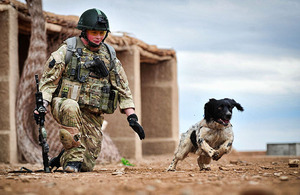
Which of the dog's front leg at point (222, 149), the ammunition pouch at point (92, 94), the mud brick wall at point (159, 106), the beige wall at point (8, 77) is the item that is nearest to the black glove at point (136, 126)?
the ammunition pouch at point (92, 94)

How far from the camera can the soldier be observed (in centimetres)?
609

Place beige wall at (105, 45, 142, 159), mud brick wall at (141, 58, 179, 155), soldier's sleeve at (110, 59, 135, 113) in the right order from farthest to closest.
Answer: mud brick wall at (141, 58, 179, 155)
beige wall at (105, 45, 142, 159)
soldier's sleeve at (110, 59, 135, 113)

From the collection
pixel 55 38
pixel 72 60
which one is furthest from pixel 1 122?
pixel 72 60

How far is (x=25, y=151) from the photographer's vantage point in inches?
358

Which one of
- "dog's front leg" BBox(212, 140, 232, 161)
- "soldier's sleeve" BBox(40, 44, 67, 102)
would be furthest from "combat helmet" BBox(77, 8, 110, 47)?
"dog's front leg" BBox(212, 140, 232, 161)

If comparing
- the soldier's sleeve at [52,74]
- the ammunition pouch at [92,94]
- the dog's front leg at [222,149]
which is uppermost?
the soldier's sleeve at [52,74]

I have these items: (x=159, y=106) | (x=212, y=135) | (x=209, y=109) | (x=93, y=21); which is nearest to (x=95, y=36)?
(x=93, y=21)

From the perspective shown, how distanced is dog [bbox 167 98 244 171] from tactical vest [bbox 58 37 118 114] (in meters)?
1.25

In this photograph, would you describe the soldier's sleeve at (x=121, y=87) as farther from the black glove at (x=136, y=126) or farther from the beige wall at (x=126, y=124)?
the beige wall at (x=126, y=124)

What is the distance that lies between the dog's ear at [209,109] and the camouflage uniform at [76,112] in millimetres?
1077

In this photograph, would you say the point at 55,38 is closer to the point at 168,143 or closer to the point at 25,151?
the point at 25,151

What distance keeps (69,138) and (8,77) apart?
3.59 meters

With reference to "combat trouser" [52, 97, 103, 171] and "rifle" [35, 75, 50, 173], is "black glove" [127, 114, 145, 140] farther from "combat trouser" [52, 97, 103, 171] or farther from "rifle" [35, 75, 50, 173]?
"rifle" [35, 75, 50, 173]

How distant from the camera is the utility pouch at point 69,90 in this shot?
620 centimetres
